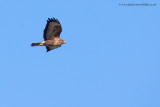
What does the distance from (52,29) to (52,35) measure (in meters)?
0.65

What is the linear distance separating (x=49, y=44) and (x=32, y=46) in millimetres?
1359

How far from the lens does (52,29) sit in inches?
1689

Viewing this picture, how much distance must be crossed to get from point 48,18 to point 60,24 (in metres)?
1.01

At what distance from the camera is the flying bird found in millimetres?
42438

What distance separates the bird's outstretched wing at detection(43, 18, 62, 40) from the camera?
4231cm

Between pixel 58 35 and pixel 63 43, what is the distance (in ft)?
2.76

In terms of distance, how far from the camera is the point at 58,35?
43.7m

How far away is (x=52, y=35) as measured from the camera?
1709 inches

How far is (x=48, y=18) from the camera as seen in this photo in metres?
42.3

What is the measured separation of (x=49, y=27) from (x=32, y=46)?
6.22ft

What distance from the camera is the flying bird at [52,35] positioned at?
42.4m

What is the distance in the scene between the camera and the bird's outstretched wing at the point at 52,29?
4231 centimetres

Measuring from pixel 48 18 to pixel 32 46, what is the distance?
7.98 feet

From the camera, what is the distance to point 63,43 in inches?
1740
